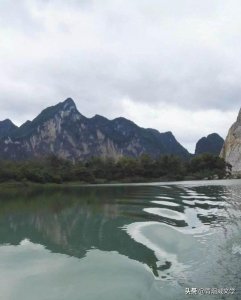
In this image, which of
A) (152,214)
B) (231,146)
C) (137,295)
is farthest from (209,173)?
(137,295)

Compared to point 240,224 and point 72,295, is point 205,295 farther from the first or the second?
point 240,224

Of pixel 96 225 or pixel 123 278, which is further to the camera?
pixel 96 225

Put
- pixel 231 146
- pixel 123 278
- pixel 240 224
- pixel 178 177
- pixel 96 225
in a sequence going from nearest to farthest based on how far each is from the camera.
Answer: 1. pixel 123 278
2. pixel 240 224
3. pixel 96 225
4. pixel 178 177
5. pixel 231 146

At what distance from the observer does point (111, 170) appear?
422 feet

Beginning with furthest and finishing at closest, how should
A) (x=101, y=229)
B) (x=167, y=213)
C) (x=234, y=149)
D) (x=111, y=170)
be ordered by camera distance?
(x=234, y=149) → (x=111, y=170) → (x=167, y=213) → (x=101, y=229)

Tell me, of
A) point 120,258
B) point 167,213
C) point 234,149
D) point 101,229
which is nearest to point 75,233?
point 101,229

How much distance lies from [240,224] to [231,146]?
6922 inches

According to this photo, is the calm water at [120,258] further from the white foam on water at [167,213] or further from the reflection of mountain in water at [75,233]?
the white foam on water at [167,213]

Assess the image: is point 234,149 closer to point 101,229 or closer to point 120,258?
point 101,229

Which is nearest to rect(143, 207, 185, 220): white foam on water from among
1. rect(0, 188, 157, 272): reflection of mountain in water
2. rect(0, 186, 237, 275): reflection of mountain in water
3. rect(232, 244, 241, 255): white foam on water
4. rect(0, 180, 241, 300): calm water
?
rect(0, 186, 237, 275): reflection of mountain in water

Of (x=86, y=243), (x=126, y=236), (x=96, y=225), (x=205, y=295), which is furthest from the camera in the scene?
(x=96, y=225)

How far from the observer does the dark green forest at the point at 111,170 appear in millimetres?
105625

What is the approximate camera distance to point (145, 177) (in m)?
134

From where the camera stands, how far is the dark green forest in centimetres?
10562
